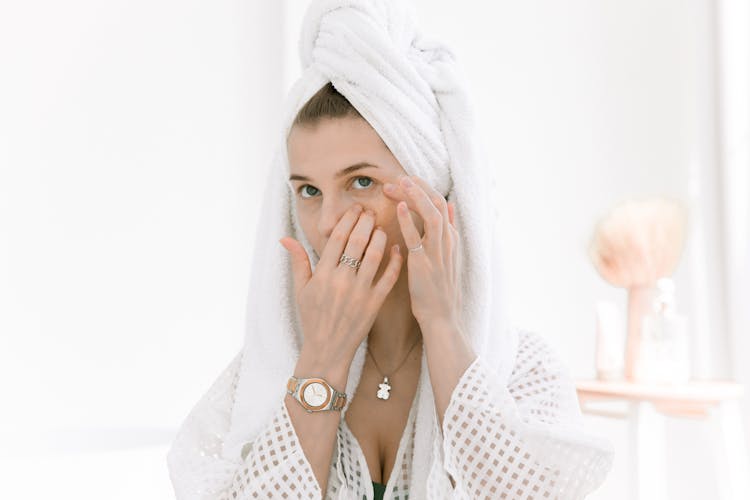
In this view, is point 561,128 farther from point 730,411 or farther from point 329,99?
point 329,99

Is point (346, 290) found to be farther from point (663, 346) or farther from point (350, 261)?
point (663, 346)

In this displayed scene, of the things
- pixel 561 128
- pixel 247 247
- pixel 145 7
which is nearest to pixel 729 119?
pixel 561 128

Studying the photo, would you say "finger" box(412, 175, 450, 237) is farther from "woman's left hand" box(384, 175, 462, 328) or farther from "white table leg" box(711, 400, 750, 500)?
"white table leg" box(711, 400, 750, 500)

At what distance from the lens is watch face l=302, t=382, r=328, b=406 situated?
3.05 ft

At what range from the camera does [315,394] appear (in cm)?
93

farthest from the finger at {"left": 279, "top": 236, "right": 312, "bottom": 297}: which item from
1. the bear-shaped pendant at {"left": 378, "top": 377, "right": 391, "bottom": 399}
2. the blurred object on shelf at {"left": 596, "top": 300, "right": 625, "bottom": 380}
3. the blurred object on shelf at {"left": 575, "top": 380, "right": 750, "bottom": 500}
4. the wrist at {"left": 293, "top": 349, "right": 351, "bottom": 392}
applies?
the blurred object on shelf at {"left": 596, "top": 300, "right": 625, "bottom": 380}

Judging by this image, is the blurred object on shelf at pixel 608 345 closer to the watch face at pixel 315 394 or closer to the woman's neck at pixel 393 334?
the woman's neck at pixel 393 334

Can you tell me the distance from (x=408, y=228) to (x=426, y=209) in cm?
4

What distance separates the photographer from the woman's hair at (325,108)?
95 centimetres

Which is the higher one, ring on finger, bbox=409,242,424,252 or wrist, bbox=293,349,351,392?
→ ring on finger, bbox=409,242,424,252

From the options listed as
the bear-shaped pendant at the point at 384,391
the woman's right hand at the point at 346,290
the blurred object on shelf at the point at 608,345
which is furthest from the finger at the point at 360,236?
the blurred object on shelf at the point at 608,345

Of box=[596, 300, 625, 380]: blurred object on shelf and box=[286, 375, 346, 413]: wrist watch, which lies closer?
box=[286, 375, 346, 413]: wrist watch

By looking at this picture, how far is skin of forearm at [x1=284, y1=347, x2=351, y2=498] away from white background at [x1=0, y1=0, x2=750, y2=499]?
116 cm

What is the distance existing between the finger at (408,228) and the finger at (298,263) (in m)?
0.16
